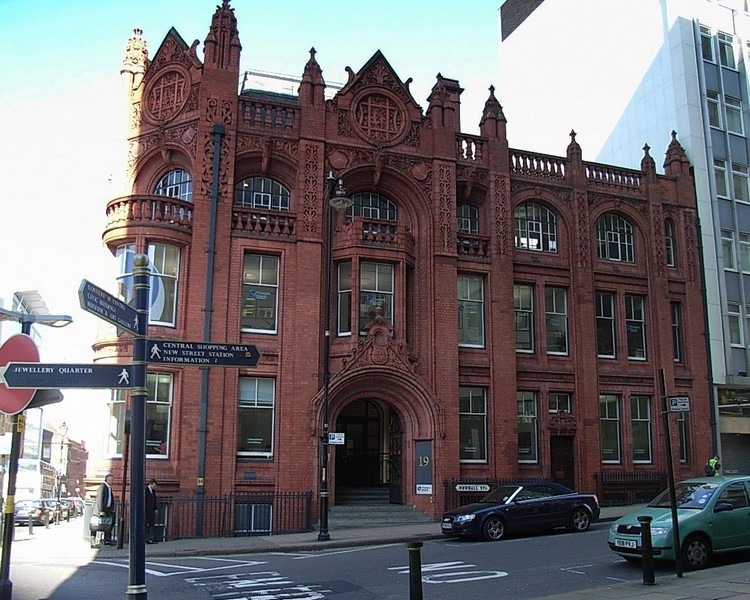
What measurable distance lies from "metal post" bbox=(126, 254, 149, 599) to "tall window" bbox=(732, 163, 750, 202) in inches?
1214

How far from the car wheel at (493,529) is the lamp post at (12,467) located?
11.9m

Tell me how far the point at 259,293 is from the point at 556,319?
36.3 feet

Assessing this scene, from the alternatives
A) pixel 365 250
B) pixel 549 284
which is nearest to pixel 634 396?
pixel 549 284

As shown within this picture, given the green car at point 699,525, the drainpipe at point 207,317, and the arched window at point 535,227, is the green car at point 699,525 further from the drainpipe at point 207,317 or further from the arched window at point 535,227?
the arched window at point 535,227

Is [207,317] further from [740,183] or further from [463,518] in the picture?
[740,183]

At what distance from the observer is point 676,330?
30.9 m

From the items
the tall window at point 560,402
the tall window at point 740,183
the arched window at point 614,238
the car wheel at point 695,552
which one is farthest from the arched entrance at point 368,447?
the tall window at point 740,183

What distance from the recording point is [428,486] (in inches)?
981

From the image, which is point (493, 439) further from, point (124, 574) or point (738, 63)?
point (738, 63)

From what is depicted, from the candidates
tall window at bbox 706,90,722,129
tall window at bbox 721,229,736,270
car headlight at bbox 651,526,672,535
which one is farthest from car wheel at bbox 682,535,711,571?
tall window at bbox 706,90,722,129

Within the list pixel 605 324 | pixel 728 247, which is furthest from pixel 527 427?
pixel 728 247

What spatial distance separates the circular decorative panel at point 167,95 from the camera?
84.0 feet

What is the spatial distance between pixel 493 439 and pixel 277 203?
1060cm

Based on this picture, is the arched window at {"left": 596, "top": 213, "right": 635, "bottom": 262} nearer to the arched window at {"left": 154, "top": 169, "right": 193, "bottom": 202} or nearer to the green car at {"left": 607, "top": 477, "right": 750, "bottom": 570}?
the arched window at {"left": 154, "top": 169, "right": 193, "bottom": 202}
